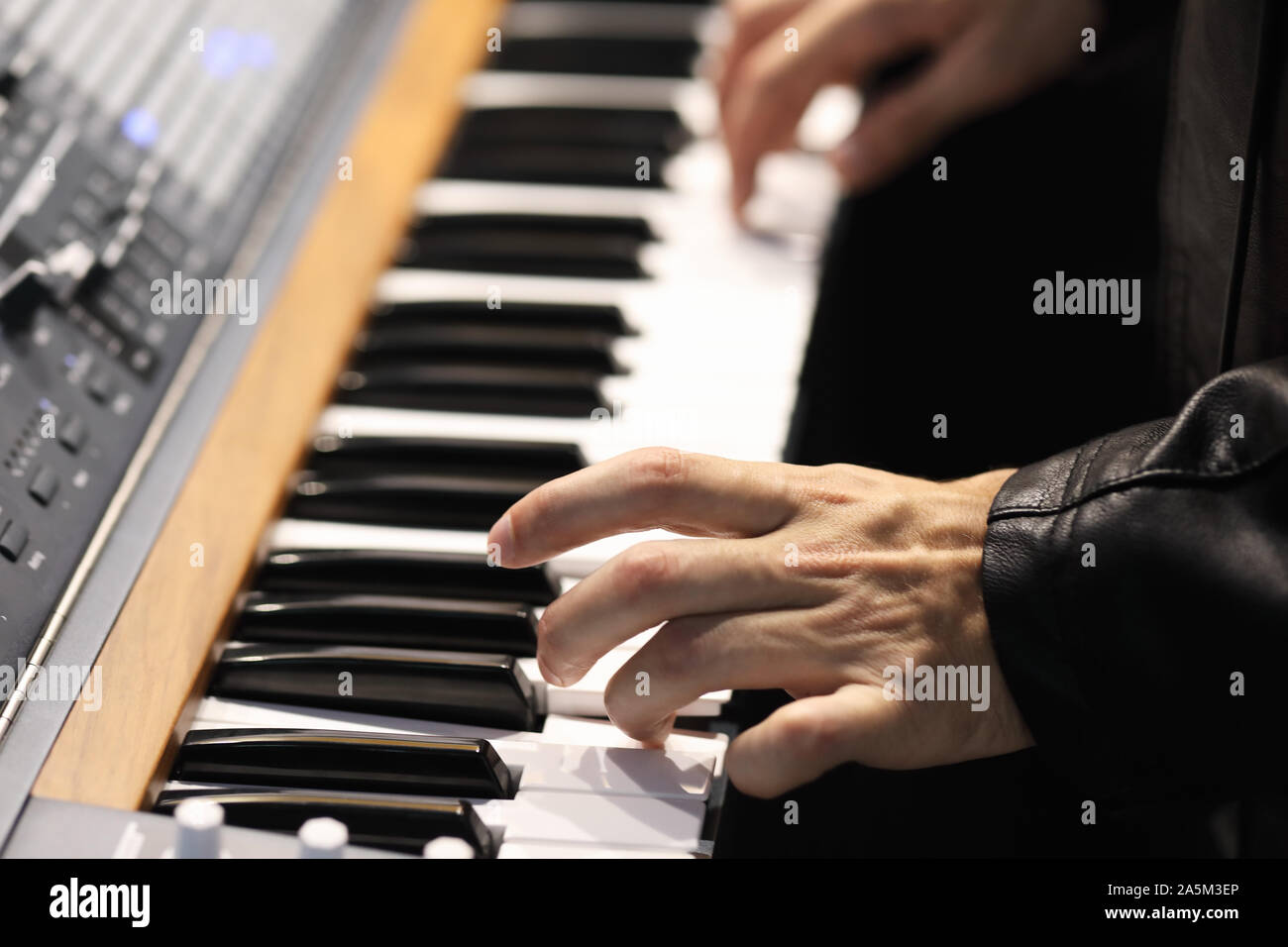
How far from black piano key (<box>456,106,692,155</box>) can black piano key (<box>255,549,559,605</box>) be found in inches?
29.1

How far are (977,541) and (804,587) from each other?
0.46 feet

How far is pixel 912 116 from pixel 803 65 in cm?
14

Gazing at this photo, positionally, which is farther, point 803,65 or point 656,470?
point 803,65

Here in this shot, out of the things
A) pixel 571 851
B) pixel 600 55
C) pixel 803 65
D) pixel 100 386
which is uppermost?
pixel 600 55

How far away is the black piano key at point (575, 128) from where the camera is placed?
162 cm

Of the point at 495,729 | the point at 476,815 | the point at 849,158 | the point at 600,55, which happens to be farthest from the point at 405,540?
the point at 600,55

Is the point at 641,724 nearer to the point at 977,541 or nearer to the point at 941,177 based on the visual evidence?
the point at 977,541

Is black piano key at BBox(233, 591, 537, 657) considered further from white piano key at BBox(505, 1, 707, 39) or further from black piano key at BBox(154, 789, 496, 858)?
white piano key at BBox(505, 1, 707, 39)

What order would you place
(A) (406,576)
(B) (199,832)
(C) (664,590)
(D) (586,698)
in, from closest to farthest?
(B) (199,832) → (C) (664,590) → (D) (586,698) → (A) (406,576)

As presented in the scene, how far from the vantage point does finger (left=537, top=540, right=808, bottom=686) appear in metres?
0.83

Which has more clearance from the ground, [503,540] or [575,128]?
[575,128]

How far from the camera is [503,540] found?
0.88 m

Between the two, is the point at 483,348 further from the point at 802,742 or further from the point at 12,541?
the point at 802,742
